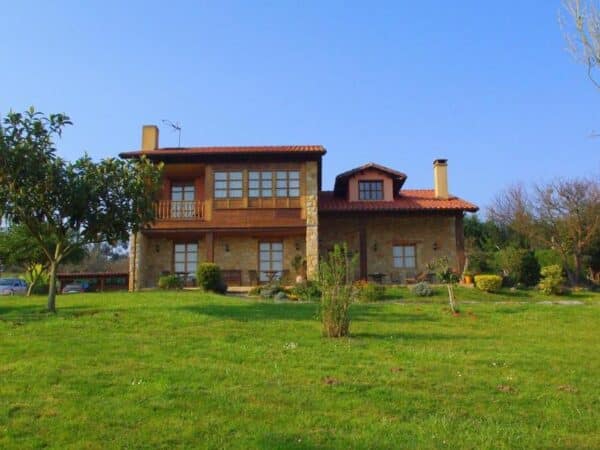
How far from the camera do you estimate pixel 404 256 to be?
2514cm

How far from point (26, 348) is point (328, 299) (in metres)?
5.06

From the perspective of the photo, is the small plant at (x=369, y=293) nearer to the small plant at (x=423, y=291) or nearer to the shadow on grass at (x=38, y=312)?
the small plant at (x=423, y=291)

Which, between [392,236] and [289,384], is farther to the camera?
[392,236]

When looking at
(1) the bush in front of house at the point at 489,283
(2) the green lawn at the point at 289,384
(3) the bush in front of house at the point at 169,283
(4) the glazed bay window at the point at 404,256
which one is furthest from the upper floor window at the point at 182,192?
(2) the green lawn at the point at 289,384

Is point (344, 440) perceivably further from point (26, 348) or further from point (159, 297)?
point (159, 297)

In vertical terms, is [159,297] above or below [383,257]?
below

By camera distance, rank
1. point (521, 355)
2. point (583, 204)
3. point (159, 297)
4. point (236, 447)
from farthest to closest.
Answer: point (583, 204) → point (159, 297) → point (521, 355) → point (236, 447)

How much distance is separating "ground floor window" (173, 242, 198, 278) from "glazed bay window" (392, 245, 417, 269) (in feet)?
28.3

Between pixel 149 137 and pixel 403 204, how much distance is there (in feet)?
37.9

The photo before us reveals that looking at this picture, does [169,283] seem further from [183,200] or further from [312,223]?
[312,223]

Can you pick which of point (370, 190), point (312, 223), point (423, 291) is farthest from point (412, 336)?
point (370, 190)

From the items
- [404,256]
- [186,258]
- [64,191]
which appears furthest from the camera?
[186,258]

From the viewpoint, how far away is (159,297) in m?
17.0

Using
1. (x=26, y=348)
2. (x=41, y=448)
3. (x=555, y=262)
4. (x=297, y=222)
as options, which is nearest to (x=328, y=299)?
(x=26, y=348)
